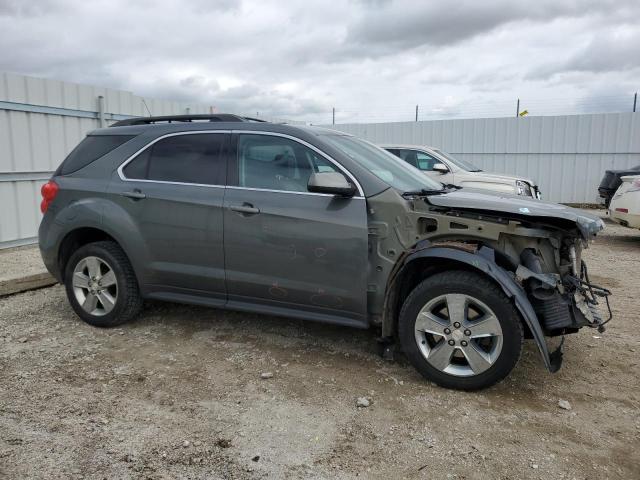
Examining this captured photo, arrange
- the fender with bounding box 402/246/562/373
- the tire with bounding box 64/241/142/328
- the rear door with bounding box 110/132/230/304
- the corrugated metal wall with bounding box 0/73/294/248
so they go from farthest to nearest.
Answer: the corrugated metal wall with bounding box 0/73/294/248, the tire with bounding box 64/241/142/328, the rear door with bounding box 110/132/230/304, the fender with bounding box 402/246/562/373

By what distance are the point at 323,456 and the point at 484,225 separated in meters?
1.78

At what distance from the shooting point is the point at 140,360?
4113 mm

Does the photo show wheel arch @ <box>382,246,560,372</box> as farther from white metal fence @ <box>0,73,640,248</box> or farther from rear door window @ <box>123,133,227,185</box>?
white metal fence @ <box>0,73,640,248</box>

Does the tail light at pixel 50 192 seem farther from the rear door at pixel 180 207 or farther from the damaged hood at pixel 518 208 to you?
the damaged hood at pixel 518 208

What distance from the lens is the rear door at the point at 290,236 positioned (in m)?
3.75

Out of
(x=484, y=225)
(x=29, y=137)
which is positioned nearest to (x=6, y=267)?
(x=29, y=137)

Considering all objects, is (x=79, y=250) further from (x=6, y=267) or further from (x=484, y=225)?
(x=484, y=225)

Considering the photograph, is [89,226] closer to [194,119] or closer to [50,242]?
[50,242]

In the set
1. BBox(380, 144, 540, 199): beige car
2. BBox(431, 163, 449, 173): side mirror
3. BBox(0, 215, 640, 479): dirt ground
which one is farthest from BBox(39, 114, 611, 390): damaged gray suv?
BBox(431, 163, 449, 173): side mirror

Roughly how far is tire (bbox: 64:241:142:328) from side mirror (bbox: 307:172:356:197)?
6.45 feet

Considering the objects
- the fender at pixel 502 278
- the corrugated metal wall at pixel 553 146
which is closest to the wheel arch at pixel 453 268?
the fender at pixel 502 278

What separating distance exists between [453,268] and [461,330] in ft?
1.40

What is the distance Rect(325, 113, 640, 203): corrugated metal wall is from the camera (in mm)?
15133

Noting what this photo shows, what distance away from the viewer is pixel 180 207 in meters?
4.30
